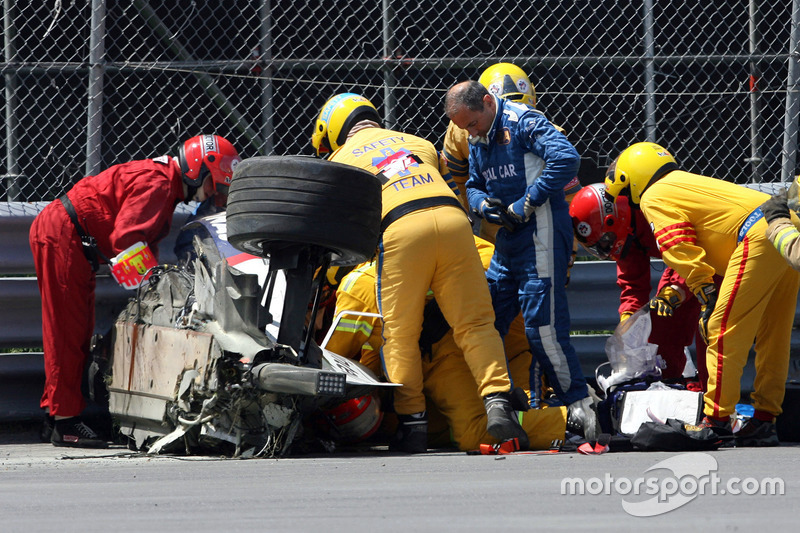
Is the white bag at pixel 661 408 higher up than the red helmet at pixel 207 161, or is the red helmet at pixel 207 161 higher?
the red helmet at pixel 207 161

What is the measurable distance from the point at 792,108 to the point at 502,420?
9.54 feet

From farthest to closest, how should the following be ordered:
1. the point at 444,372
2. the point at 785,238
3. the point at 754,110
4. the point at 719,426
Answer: the point at 754,110 < the point at 444,372 < the point at 719,426 < the point at 785,238

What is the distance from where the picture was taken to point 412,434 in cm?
480

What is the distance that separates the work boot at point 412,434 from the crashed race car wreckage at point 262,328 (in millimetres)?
281

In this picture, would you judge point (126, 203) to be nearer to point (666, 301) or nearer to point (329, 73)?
point (329, 73)

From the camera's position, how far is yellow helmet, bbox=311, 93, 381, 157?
5531mm

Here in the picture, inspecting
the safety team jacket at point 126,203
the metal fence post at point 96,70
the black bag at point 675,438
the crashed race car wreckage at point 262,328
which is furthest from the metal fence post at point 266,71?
the black bag at point 675,438

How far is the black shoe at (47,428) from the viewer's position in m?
5.45

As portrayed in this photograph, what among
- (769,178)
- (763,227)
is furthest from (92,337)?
(769,178)

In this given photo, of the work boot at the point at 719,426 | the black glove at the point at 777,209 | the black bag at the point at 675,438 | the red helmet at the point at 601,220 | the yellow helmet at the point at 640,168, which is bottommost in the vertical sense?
the work boot at the point at 719,426

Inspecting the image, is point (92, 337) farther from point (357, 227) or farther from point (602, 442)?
point (602, 442)

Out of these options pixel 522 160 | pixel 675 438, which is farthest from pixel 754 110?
pixel 675 438

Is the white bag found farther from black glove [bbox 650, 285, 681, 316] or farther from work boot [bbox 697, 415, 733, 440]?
black glove [bbox 650, 285, 681, 316]

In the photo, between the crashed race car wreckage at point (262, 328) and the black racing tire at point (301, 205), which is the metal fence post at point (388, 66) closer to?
the crashed race car wreckage at point (262, 328)
